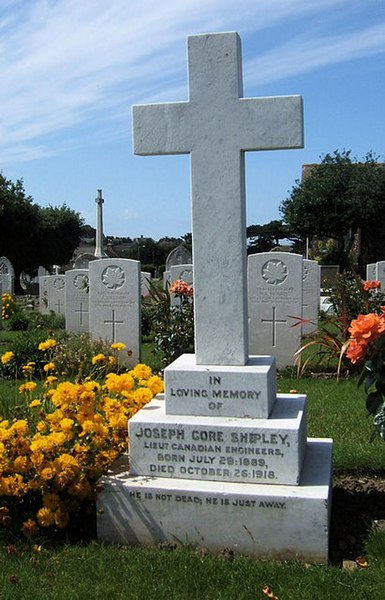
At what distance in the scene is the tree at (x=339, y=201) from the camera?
32.5 meters

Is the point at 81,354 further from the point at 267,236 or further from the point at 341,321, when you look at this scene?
the point at 267,236

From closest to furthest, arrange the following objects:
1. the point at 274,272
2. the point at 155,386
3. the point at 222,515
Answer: the point at 222,515, the point at 155,386, the point at 274,272

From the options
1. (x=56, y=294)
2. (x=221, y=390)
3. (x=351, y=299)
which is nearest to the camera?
(x=221, y=390)

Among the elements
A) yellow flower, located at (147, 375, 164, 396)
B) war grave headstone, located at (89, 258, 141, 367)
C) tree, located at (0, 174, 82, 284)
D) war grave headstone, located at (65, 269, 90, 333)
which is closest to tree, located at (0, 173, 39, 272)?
tree, located at (0, 174, 82, 284)

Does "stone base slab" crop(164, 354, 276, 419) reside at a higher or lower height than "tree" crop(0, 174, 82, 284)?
lower

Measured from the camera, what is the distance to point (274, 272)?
1010cm

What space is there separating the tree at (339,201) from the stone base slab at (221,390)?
28434 mm

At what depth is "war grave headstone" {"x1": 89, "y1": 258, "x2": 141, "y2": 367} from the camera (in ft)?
33.4

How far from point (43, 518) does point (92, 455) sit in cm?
46

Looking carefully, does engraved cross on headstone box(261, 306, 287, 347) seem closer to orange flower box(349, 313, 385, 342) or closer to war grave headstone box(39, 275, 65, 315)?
orange flower box(349, 313, 385, 342)

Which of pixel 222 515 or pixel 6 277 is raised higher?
pixel 6 277

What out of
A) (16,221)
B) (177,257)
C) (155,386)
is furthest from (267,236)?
(155,386)

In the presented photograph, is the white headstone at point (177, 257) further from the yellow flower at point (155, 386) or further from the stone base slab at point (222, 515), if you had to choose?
the stone base slab at point (222, 515)

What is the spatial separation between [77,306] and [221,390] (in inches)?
384
